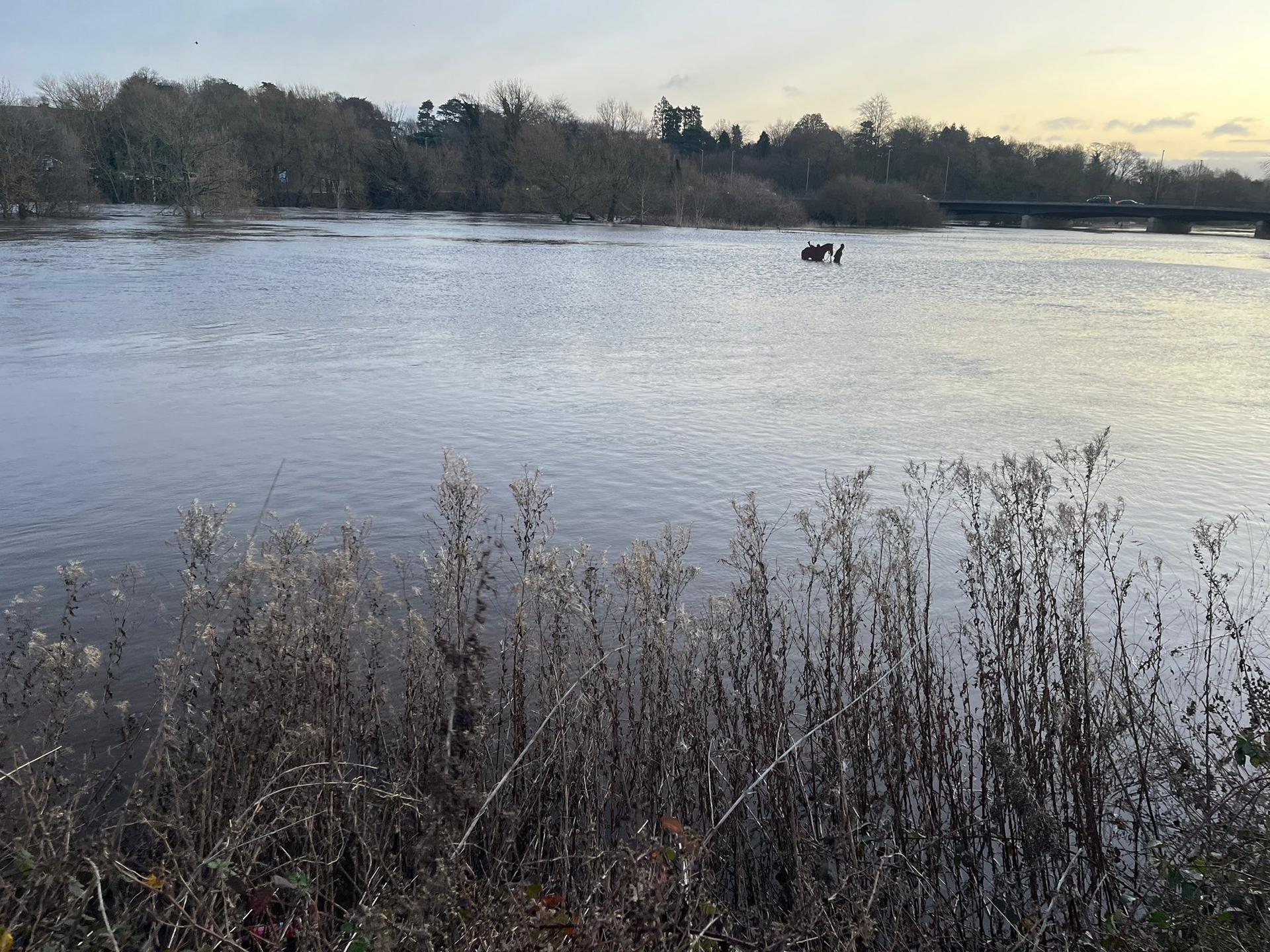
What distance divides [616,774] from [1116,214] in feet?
299

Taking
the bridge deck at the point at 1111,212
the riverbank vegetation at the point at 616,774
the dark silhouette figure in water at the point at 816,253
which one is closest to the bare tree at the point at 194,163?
the dark silhouette figure in water at the point at 816,253

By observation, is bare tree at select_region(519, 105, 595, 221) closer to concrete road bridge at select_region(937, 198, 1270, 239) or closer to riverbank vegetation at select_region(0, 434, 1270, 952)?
concrete road bridge at select_region(937, 198, 1270, 239)

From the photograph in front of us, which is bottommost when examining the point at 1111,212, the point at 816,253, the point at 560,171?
the point at 816,253

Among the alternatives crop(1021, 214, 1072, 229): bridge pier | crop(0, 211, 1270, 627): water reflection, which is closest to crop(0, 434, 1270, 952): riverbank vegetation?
crop(0, 211, 1270, 627): water reflection

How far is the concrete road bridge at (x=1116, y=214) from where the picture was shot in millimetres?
77750

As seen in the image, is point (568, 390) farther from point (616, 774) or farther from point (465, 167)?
point (465, 167)

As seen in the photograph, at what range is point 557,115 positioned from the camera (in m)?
96.2

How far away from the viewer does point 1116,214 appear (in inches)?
3219

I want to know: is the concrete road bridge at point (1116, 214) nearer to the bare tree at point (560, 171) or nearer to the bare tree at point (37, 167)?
the bare tree at point (560, 171)

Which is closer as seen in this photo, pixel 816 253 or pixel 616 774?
pixel 616 774

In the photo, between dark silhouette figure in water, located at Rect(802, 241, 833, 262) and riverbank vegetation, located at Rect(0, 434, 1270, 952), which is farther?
dark silhouette figure in water, located at Rect(802, 241, 833, 262)

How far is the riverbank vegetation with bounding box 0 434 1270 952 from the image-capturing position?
2904 mm

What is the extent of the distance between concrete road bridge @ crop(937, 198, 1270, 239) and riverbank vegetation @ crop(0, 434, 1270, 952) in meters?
85.9

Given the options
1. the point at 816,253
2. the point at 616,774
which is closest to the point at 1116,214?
the point at 816,253
